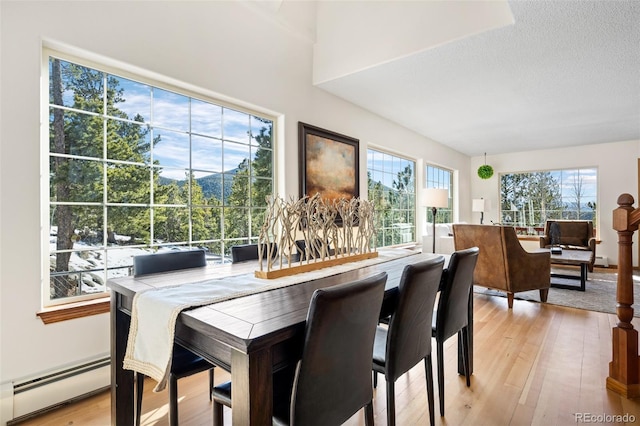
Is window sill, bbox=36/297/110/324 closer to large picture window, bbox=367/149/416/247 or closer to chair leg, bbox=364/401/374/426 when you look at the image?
chair leg, bbox=364/401/374/426

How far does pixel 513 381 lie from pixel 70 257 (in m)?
2.95

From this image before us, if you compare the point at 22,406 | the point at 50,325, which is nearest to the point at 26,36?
the point at 50,325

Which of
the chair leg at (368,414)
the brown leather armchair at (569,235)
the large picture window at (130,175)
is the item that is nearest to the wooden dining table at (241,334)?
the chair leg at (368,414)

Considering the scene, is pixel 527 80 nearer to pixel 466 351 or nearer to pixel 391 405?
pixel 466 351

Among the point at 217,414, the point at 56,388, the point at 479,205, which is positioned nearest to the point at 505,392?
the point at 217,414

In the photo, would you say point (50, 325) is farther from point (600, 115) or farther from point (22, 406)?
point (600, 115)

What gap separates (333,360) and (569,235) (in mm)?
6636

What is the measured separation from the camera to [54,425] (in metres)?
1.76

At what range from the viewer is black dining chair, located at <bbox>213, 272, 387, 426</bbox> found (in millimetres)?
1017

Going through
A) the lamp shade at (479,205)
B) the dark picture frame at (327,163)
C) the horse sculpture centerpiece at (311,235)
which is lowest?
the horse sculpture centerpiece at (311,235)

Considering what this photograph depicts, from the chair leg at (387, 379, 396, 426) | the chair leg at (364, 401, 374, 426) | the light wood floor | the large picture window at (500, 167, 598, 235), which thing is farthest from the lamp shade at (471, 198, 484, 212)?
the chair leg at (364, 401, 374, 426)

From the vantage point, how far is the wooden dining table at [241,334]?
36.9 inches

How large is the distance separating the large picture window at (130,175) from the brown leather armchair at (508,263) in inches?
106

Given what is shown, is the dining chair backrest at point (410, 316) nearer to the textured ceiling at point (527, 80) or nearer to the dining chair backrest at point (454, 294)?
the dining chair backrest at point (454, 294)
